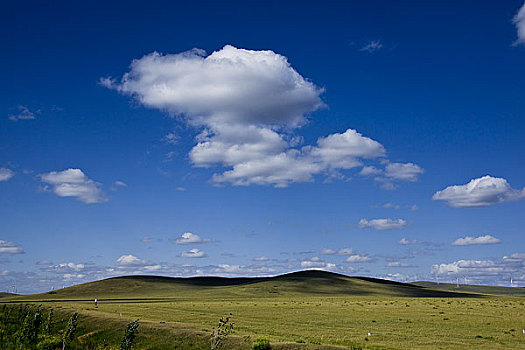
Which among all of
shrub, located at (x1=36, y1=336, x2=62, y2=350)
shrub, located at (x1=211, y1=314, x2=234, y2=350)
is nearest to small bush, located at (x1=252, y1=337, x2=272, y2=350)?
shrub, located at (x1=211, y1=314, x2=234, y2=350)

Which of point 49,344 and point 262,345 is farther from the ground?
point 262,345

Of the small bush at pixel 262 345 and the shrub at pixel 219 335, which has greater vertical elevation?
the shrub at pixel 219 335

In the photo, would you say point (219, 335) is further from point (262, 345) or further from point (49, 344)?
point (49, 344)

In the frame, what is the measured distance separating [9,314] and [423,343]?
7886 centimetres

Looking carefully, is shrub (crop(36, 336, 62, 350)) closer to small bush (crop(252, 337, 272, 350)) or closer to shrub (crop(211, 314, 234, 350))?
shrub (crop(211, 314, 234, 350))

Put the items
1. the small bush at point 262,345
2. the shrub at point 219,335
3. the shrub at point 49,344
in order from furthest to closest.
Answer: the shrub at point 49,344, the small bush at point 262,345, the shrub at point 219,335

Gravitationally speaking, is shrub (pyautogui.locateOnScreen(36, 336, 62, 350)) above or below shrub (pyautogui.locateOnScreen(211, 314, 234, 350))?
below

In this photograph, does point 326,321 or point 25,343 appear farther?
point 326,321

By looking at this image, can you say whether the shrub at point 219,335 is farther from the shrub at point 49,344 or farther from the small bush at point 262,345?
the shrub at point 49,344

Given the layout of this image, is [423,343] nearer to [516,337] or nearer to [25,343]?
[516,337]

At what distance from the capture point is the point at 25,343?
5131 centimetres

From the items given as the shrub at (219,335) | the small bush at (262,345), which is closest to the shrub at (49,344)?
the shrub at (219,335)

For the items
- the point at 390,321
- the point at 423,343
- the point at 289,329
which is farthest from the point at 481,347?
the point at 390,321

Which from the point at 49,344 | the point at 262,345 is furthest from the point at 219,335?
the point at 49,344
